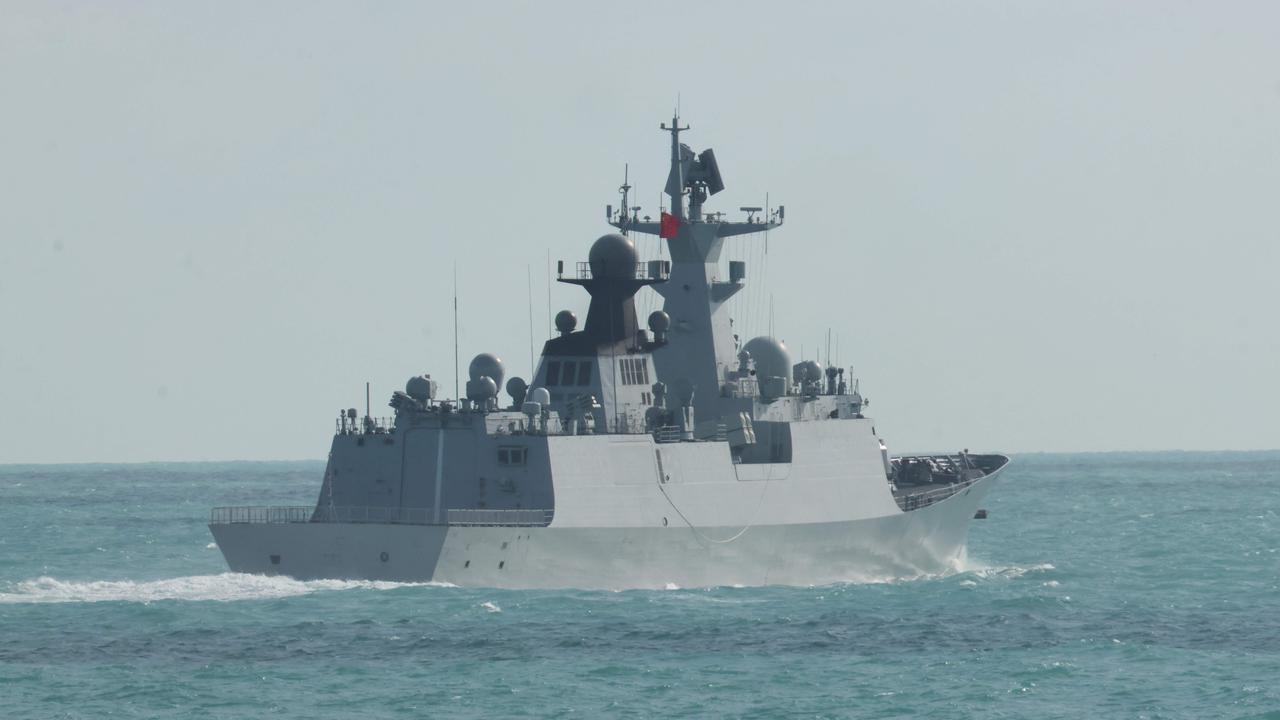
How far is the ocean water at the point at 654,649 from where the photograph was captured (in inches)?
1097

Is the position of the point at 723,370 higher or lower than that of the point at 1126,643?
higher

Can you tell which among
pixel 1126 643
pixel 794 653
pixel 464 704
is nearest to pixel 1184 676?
pixel 1126 643

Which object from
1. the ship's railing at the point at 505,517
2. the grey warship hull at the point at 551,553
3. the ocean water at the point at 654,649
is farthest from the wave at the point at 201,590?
the ship's railing at the point at 505,517

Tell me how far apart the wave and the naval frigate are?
0.88 feet

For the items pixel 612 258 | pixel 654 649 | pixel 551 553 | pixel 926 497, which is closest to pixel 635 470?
pixel 551 553

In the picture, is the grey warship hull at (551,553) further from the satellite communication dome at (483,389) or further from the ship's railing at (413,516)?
the satellite communication dome at (483,389)

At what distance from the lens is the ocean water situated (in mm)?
27875

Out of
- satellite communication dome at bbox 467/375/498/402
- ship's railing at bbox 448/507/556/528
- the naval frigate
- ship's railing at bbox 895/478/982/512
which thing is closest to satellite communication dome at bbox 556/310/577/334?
the naval frigate

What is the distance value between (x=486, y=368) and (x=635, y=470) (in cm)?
452

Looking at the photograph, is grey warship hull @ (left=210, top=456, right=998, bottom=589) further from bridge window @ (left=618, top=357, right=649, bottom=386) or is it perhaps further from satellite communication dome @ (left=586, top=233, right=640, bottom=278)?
satellite communication dome @ (left=586, top=233, right=640, bottom=278)

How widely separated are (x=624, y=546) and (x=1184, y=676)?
11784 mm

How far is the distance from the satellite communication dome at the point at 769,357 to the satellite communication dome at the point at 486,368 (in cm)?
677

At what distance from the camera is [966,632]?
34406 millimetres

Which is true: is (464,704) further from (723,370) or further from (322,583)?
(723,370)
